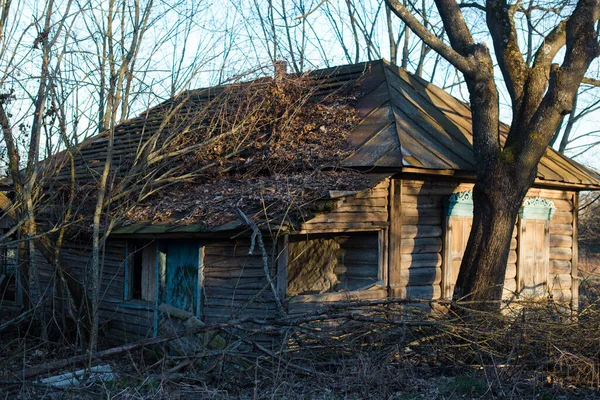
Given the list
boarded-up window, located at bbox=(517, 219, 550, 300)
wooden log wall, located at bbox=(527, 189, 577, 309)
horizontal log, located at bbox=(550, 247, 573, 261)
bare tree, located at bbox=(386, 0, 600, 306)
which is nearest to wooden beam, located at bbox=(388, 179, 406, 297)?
bare tree, located at bbox=(386, 0, 600, 306)

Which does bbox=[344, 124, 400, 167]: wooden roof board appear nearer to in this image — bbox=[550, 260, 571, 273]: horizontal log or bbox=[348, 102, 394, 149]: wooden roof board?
bbox=[348, 102, 394, 149]: wooden roof board

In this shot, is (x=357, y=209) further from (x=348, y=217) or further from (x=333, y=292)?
(x=333, y=292)

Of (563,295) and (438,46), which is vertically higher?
(438,46)

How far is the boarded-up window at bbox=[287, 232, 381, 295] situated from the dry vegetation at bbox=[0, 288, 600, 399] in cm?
269

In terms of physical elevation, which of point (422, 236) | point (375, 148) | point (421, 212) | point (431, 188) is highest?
point (375, 148)

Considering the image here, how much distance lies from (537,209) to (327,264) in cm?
405

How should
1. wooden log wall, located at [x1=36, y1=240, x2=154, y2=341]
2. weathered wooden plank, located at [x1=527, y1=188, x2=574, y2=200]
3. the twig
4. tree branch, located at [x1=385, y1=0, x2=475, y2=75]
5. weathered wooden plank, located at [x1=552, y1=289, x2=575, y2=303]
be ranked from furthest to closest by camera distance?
weathered wooden plank, located at [x1=552, y1=289, x2=575, y2=303] < weathered wooden plank, located at [x1=527, y1=188, x2=574, y2=200] < wooden log wall, located at [x1=36, y1=240, x2=154, y2=341] < tree branch, located at [x1=385, y1=0, x2=475, y2=75] < the twig

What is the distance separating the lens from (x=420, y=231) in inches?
407

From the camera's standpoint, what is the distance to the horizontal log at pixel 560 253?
41.4ft

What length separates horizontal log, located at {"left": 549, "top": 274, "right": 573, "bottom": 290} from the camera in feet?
41.4

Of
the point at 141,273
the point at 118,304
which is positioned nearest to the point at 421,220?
the point at 141,273

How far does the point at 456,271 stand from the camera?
10867mm

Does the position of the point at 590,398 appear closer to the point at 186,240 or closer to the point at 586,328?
the point at 586,328

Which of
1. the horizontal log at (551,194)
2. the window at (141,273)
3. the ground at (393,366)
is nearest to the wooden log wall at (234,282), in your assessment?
the window at (141,273)
